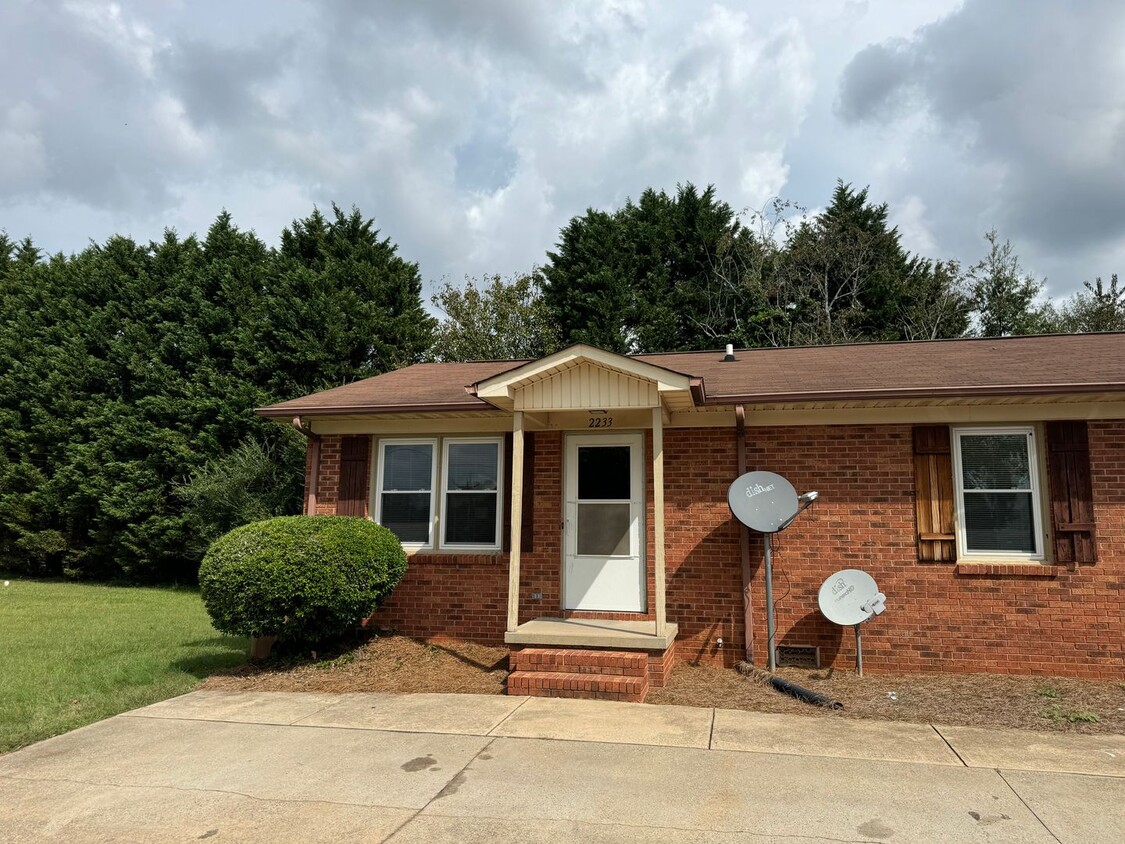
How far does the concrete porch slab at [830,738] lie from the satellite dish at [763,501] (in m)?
1.94

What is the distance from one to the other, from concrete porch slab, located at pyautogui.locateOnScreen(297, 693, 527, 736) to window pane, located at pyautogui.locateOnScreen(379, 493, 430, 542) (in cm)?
239

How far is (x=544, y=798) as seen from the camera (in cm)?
423

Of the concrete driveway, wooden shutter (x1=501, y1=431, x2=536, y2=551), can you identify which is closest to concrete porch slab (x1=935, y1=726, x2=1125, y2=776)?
the concrete driveway

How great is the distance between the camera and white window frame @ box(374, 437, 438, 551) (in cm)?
884

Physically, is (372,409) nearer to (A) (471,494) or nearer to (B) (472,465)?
(B) (472,465)

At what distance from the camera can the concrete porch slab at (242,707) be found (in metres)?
6.09

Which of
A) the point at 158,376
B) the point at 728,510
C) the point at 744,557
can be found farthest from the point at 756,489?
the point at 158,376

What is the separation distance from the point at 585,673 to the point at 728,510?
2.48 m

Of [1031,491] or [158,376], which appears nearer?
[1031,491]

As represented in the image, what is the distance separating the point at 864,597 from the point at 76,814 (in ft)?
21.8

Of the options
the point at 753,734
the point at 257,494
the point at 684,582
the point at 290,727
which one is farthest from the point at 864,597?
the point at 257,494

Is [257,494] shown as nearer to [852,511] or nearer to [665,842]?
[852,511]

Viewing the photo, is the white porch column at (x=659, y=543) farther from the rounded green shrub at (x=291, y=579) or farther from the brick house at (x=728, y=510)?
the rounded green shrub at (x=291, y=579)

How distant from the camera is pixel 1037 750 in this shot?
5.05m
